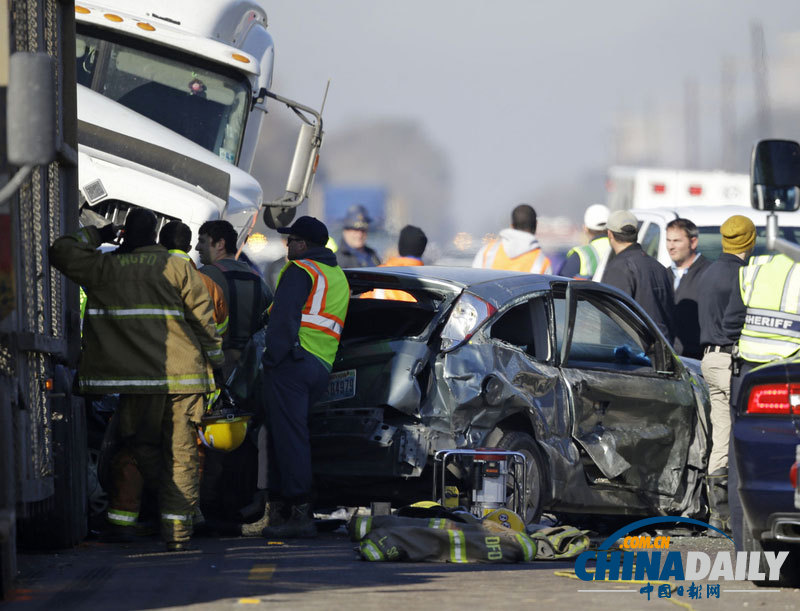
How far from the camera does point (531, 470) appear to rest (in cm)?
946

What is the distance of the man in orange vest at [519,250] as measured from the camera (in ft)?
43.8

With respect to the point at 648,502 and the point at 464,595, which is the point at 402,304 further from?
the point at 464,595

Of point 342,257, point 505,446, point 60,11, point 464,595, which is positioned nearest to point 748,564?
point 464,595

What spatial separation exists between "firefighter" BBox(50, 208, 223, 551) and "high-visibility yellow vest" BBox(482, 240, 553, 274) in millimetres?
4978

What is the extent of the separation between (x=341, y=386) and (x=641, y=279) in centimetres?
334

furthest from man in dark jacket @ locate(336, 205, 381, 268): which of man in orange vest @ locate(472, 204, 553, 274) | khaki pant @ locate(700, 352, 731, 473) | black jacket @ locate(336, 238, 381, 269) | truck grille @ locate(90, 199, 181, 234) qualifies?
khaki pant @ locate(700, 352, 731, 473)

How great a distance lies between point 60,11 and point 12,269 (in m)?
3.19

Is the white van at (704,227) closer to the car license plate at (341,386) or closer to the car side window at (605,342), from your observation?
the car side window at (605,342)

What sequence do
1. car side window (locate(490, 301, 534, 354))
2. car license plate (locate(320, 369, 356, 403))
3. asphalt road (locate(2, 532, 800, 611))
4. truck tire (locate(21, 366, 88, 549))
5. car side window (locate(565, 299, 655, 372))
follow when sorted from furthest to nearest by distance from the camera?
car side window (locate(565, 299, 655, 372))
car side window (locate(490, 301, 534, 354))
car license plate (locate(320, 369, 356, 403))
truck tire (locate(21, 366, 88, 549))
asphalt road (locate(2, 532, 800, 611))

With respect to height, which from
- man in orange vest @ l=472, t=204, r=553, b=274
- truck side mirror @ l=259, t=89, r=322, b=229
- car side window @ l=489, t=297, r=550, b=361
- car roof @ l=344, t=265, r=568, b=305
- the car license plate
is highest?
truck side mirror @ l=259, t=89, r=322, b=229

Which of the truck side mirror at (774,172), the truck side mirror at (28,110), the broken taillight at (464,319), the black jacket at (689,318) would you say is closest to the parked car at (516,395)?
the broken taillight at (464,319)

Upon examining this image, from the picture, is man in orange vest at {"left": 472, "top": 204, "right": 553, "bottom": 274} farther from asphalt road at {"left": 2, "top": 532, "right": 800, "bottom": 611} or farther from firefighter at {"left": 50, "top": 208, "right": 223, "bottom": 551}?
asphalt road at {"left": 2, "top": 532, "right": 800, "bottom": 611}

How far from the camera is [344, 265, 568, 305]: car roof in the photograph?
9469 millimetres

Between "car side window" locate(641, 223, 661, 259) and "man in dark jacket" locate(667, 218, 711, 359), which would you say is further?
"car side window" locate(641, 223, 661, 259)
